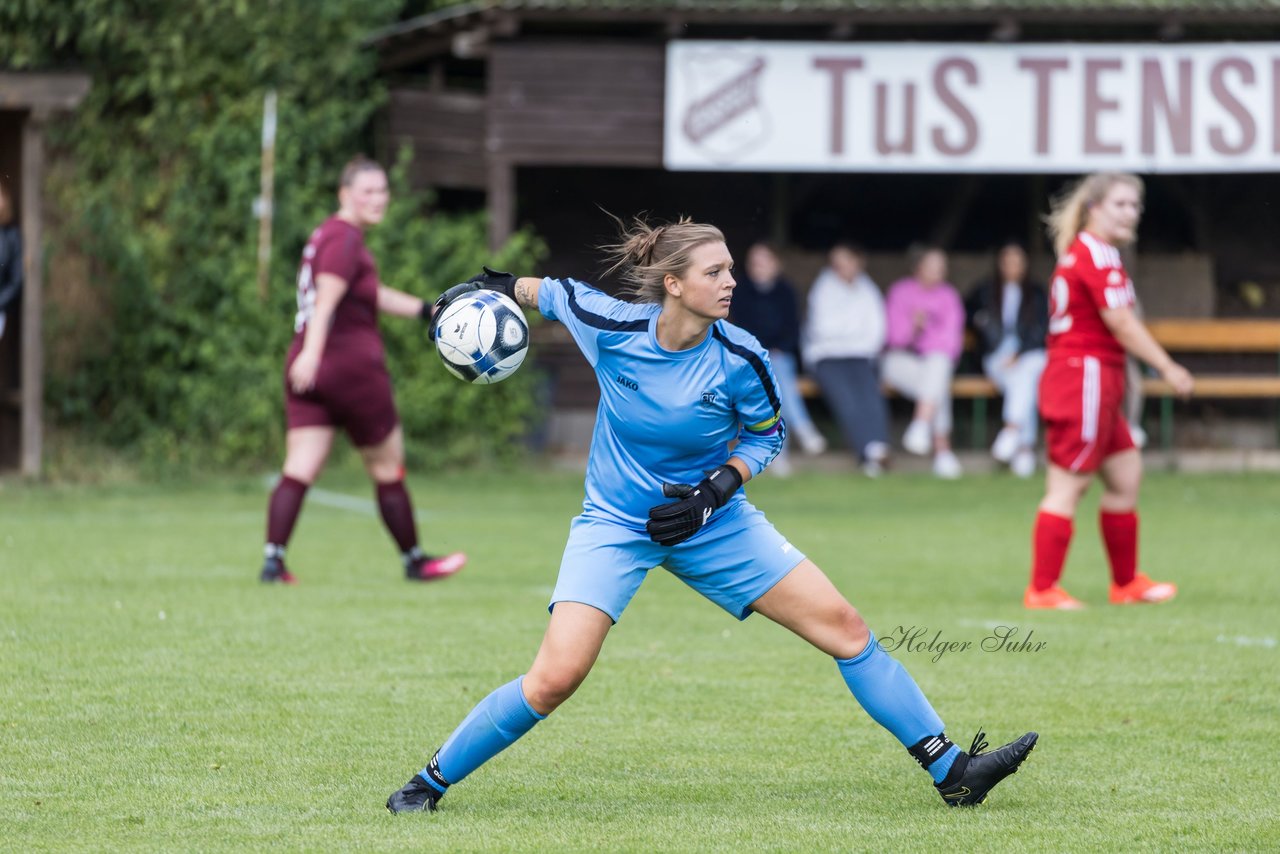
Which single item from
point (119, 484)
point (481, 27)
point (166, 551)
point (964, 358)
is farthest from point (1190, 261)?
point (166, 551)

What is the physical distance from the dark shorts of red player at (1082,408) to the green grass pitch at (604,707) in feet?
2.50

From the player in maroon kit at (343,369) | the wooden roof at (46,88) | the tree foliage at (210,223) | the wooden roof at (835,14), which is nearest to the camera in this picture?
the player in maroon kit at (343,369)

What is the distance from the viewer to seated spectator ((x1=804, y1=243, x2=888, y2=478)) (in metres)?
16.7

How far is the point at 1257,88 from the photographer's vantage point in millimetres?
16719

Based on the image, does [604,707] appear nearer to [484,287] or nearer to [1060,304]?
[484,287]

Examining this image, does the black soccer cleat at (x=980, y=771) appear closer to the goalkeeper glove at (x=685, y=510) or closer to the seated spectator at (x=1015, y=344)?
the goalkeeper glove at (x=685, y=510)

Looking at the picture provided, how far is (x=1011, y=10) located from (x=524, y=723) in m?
12.8

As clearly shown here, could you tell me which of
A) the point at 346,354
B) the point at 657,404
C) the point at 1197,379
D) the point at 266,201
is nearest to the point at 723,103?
the point at 266,201

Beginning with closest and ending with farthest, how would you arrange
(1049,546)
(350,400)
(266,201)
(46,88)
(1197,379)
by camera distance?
(1049,546)
(350,400)
(46,88)
(266,201)
(1197,379)

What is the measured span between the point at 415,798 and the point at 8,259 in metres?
11.3

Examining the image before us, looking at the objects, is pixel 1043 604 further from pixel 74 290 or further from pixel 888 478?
pixel 74 290

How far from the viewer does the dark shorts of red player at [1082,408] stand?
882 cm

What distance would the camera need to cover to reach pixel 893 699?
5.08 m

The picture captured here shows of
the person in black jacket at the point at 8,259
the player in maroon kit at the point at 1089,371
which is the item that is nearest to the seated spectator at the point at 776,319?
the person in black jacket at the point at 8,259
